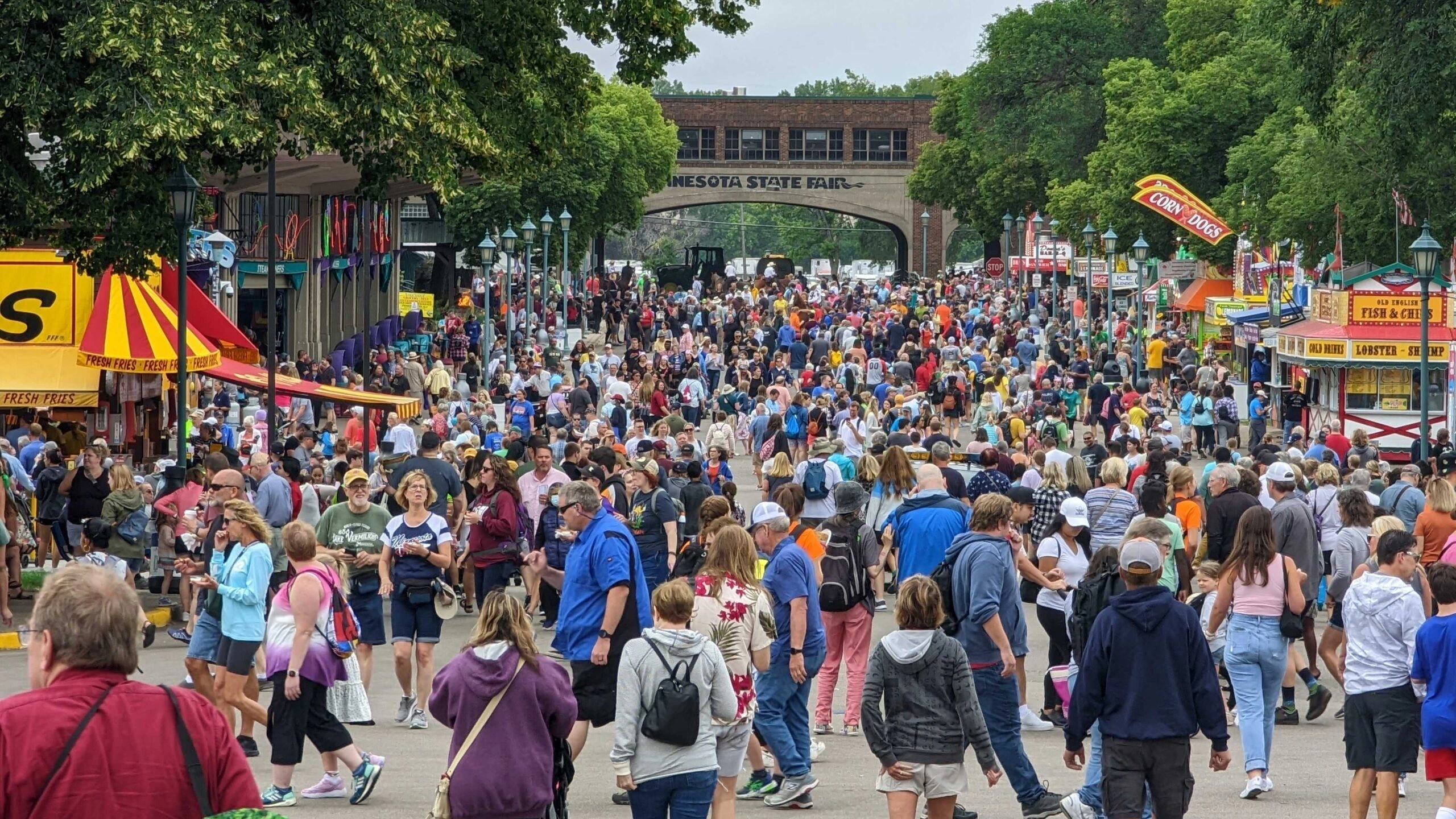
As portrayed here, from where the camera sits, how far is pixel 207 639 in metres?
11.0

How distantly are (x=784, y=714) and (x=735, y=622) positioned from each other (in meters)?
1.14

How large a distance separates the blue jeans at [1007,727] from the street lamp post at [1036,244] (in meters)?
55.8

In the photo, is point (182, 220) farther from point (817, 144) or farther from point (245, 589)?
point (817, 144)

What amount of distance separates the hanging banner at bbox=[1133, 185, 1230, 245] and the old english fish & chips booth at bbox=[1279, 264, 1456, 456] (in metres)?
13.2

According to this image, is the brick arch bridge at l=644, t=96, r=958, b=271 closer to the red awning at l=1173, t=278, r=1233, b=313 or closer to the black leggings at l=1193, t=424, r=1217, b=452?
the red awning at l=1173, t=278, r=1233, b=313

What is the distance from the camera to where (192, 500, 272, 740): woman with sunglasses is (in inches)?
414

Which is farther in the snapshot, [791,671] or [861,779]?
[861,779]

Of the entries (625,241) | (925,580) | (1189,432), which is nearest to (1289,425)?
(1189,432)

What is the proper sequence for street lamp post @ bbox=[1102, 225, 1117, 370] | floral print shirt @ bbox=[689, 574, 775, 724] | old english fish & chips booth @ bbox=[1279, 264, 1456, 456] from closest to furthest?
floral print shirt @ bbox=[689, 574, 775, 724], old english fish & chips booth @ bbox=[1279, 264, 1456, 456], street lamp post @ bbox=[1102, 225, 1117, 370]

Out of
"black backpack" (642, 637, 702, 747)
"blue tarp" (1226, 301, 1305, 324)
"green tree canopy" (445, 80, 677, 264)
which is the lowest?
"black backpack" (642, 637, 702, 747)

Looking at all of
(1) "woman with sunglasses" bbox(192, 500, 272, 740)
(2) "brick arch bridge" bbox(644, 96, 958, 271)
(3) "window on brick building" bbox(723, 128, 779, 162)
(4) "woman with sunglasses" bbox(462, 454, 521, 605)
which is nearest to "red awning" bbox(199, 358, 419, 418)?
(4) "woman with sunglasses" bbox(462, 454, 521, 605)

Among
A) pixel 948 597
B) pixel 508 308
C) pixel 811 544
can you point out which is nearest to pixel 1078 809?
pixel 948 597

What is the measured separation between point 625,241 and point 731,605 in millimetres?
161503

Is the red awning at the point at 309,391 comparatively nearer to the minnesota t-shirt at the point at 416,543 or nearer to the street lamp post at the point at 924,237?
the minnesota t-shirt at the point at 416,543
